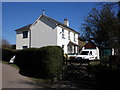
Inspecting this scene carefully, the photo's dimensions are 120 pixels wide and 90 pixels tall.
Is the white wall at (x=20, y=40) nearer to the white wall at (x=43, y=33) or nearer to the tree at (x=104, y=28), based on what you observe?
the white wall at (x=43, y=33)

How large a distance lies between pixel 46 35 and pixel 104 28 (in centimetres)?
1666

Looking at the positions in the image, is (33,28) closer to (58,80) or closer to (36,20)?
(36,20)

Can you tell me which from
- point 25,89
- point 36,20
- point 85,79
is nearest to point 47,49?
point 85,79

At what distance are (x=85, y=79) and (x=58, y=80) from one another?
1.92 m

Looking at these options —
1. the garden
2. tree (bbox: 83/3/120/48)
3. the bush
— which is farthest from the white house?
the garden

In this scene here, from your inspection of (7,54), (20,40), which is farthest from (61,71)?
(20,40)

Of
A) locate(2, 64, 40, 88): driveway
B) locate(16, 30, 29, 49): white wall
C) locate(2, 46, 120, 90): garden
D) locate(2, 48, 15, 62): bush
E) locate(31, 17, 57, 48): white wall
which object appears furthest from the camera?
locate(16, 30, 29, 49): white wall

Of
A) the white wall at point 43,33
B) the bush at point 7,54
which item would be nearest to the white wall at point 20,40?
the white wall at point 43,33

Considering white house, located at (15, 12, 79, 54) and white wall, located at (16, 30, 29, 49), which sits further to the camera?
white wall, located at (16, 30, 29, 49)

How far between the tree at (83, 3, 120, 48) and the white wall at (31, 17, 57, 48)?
26.8 feet

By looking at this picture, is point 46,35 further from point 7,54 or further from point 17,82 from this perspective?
point 17,82

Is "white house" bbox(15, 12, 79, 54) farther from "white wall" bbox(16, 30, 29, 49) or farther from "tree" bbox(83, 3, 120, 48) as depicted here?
"tree" bbox(83, 3, 120, 48)

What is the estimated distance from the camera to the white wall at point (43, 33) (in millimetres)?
25484

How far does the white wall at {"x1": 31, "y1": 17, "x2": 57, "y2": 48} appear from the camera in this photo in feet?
83.6
